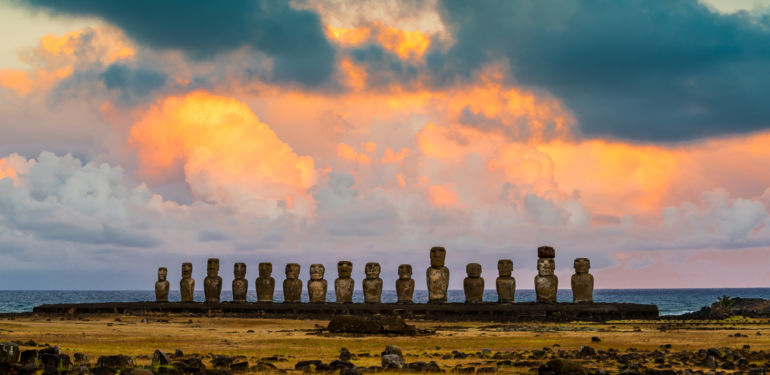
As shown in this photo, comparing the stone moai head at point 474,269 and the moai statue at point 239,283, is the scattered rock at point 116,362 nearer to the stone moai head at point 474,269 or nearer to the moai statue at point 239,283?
the stone moai head at point 474,269

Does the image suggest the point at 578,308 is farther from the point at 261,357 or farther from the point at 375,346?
the point at 261,357

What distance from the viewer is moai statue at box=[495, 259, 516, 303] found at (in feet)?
125

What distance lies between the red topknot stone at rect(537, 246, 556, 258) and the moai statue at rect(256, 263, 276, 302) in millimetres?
11522

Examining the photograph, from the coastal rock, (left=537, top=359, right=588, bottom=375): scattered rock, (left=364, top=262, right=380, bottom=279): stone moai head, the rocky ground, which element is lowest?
the rocky ground

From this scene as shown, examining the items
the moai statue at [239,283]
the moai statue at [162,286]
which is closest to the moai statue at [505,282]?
the moai statue at [239,283]

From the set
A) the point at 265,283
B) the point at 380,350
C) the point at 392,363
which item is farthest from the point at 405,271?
the point at 392,363

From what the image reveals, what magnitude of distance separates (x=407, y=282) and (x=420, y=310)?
132 inches

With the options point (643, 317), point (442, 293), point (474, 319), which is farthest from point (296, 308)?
A: point (643, 317)

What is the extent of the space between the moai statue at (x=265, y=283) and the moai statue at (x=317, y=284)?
36.3 inches

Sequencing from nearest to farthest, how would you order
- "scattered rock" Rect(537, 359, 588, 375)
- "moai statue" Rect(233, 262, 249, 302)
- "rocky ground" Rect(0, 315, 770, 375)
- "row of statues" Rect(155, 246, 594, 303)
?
"scattered rock" Rect(537, 359, 588, 375)
"rocky ground" Rect(0, 315, 770, 375)
"row of statues" Rect(155, 246, 594, 303)
"moai statue" Rect(233, 262, 249, 302)

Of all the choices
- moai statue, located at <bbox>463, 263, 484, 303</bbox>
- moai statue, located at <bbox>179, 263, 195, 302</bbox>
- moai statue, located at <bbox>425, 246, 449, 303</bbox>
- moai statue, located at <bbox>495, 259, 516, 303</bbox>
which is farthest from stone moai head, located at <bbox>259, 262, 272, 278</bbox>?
moai statue, located at <bbox>495, 259, 516, 303</bbox>

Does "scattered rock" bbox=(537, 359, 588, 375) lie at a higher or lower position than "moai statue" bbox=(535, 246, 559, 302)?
lower

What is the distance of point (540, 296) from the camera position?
125 ft

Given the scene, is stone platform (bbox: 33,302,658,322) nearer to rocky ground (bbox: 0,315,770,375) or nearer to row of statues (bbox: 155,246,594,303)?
row of statues (bbox: 155,246,594,303)
